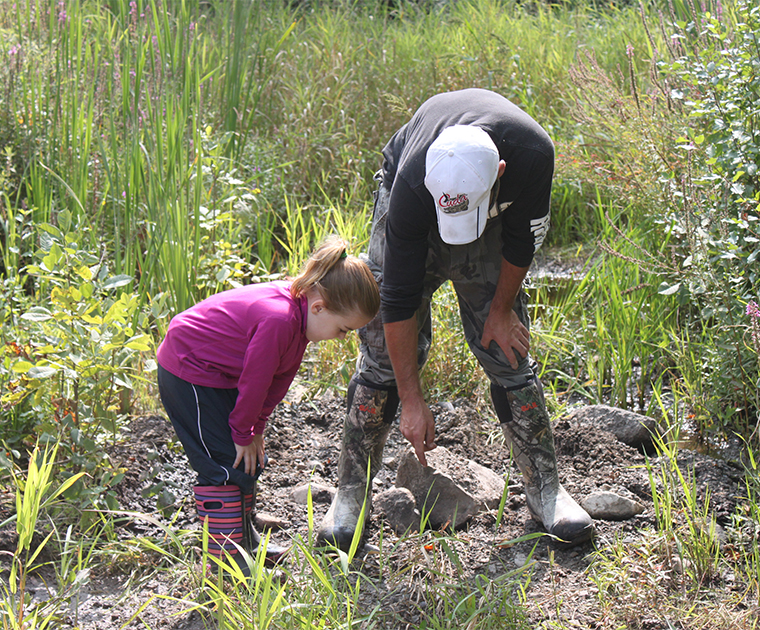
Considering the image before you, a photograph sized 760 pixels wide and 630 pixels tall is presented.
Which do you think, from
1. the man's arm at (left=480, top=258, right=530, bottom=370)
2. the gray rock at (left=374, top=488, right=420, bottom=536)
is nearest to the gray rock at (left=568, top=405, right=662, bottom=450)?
the man's arm at (left=480, top=258, right=530, bottom=370)

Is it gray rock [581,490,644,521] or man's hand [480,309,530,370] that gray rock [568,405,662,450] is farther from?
man's hand [480,309,530,370]

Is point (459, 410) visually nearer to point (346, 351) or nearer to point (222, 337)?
point (346, 351)

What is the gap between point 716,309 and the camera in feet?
8.13

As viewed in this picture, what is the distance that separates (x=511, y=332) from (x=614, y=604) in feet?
2.66

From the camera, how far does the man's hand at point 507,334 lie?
221 cm

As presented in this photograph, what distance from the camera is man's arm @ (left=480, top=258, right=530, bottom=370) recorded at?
2170mm

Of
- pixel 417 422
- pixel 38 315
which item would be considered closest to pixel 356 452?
pixel 417 422

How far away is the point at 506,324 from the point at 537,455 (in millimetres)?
458

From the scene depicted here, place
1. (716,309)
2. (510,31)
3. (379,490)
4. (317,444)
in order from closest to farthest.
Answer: (716,309), (379,490), (317,444), (510,31)

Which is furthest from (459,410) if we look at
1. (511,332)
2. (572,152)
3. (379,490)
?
(572,152)

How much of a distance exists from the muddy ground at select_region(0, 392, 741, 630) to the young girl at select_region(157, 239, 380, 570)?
0.26 metres

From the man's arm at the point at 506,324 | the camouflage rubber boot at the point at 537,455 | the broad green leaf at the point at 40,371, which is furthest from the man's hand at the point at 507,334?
the broad green leaf at the point at 40,371

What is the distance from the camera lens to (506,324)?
221 centimetres

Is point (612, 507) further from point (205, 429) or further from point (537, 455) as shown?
point (205, 429)
